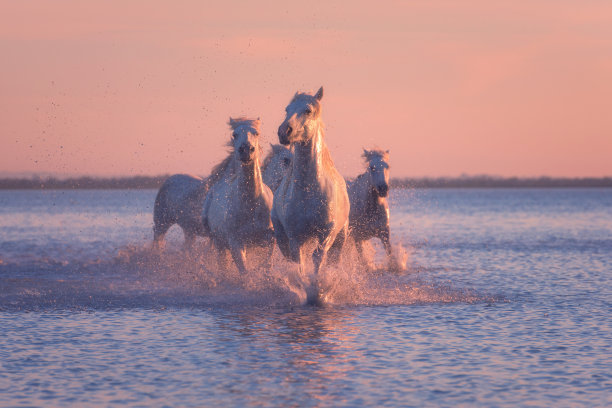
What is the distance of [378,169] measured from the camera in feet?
45.0

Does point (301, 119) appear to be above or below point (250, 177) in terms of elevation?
above

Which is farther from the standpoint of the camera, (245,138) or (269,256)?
(269,256)

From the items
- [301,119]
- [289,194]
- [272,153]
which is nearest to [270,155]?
[272,153]

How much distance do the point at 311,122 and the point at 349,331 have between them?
257 centimetres

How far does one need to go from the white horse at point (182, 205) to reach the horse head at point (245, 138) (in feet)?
13.6

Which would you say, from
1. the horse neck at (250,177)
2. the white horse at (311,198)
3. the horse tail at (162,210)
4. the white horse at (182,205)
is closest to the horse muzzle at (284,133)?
the white horse at (311,198)

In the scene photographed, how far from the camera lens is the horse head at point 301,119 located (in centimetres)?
874

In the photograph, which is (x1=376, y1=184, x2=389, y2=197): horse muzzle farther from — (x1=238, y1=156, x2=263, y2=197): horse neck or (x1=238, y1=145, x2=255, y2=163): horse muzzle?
(x1=238, y1=145, x2=255, y2=163): horse muzzle

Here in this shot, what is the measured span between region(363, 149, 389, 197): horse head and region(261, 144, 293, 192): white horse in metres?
1.70

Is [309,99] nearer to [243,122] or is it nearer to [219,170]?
[243,122]

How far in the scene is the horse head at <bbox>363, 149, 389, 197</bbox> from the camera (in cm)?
1328

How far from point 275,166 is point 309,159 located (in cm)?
364

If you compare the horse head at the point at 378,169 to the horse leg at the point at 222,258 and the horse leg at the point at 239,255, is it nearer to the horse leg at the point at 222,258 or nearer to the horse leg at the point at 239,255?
the horse leg at the point at 222,258

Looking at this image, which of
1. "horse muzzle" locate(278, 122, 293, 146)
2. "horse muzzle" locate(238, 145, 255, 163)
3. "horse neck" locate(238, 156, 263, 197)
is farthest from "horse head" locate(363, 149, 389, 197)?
"horse muzzle" locate(278, 122, 293, 146)
